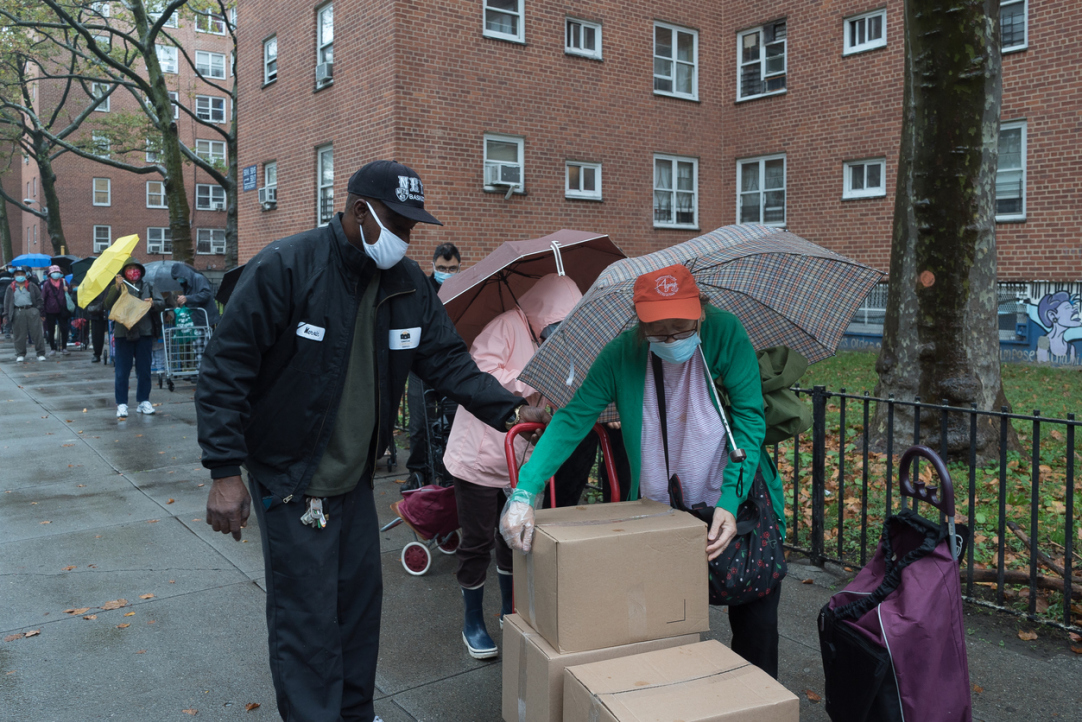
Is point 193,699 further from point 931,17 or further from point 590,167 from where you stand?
point 590,167

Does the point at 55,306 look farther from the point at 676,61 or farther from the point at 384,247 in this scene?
the point at 384,247

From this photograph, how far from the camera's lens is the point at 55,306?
21.5 m

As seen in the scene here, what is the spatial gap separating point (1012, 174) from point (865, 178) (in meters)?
2.85

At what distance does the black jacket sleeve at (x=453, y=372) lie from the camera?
332cm

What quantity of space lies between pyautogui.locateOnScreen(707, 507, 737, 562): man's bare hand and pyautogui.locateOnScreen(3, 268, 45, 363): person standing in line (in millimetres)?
20247

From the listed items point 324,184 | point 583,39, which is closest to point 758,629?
point 583,39

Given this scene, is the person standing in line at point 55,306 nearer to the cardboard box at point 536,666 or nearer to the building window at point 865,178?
the building window at point 865,178

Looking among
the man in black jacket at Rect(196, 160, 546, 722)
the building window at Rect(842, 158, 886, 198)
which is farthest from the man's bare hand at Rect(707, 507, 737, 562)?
the building window at Rect(842, 158, 886, 198)

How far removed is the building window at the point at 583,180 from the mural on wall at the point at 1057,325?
28.3 ft

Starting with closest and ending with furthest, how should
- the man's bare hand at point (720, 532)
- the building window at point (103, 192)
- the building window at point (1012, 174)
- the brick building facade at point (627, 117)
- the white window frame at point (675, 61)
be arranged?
1. the man's bare hand at point (720, 532)
2. the brick building facade at point (627, 117)
3. the building window at point (1012, 174)
4. the white window frame at point (675, 61)
5. the building window at point (103, 192)

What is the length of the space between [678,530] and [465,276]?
2.04 meters

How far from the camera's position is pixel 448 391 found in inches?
133

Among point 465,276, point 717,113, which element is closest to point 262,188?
point 717,113

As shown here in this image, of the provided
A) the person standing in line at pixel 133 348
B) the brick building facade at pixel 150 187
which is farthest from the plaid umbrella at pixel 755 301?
the brick building facade at pixel 150 187
